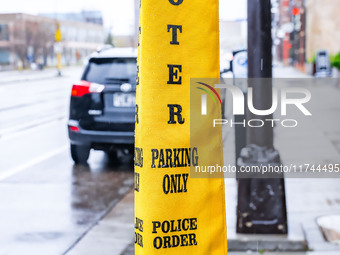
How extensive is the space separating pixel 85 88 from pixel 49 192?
69.0 inches

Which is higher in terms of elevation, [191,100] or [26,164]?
[191,100]

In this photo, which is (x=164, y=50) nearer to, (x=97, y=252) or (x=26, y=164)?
(x=97, y=252)

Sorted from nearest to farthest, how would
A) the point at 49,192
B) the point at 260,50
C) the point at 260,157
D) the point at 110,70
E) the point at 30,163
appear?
the point at 260,50 < the point at 260,157 < the point at 49,192 < the point at 110,70 < the point at 30,163

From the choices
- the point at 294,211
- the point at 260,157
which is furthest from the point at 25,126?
the point at 260,157

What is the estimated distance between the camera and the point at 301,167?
835 centimetres

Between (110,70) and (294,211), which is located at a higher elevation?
(110,70)

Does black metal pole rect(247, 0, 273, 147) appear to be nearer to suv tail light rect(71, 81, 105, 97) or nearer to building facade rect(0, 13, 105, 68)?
suv tail light rect(71, 81, 105, 97)

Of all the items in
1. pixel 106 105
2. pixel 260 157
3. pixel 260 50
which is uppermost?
pixel 260 50

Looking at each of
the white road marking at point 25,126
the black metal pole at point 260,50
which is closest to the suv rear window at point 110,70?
the black metal pole at point 260,50

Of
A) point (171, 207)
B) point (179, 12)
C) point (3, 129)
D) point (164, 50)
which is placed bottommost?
point (3, 129)

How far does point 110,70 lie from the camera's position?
8.27m

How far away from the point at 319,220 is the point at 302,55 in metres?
46.2

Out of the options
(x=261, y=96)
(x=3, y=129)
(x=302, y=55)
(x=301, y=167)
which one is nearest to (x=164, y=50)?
(x=261, y=96)

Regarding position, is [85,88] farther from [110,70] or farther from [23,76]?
[23,76]
